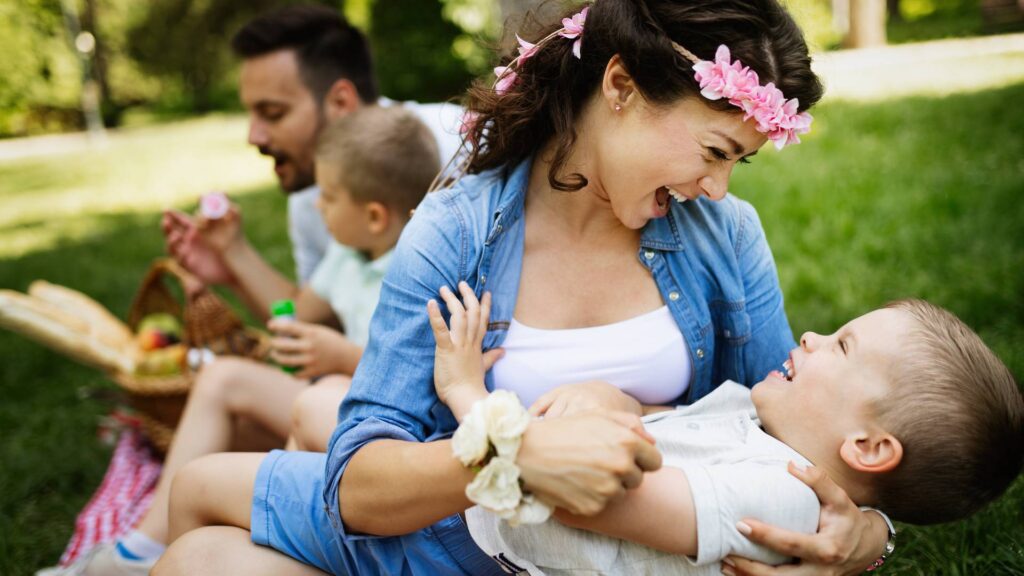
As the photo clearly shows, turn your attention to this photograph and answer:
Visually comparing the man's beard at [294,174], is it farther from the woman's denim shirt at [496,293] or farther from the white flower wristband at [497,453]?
the white flower wristband at [497,453]

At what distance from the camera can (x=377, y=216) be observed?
2.98 metres

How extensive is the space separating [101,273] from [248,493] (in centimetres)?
487

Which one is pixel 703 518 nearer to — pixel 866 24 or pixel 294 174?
pixel 294 174

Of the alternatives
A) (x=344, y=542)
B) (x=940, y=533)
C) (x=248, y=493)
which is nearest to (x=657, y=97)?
(x=344, y=542)

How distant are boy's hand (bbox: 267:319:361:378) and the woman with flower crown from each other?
2.00 ft

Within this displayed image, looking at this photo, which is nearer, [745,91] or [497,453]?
[497,453]

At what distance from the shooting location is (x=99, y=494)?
3221mm

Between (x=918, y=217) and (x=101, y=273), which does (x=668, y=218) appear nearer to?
(x=918, y=217)

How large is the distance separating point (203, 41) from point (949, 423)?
2462cm

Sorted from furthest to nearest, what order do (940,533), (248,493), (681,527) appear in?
1. (940,533)
2. (248,493)
3. (681,527)

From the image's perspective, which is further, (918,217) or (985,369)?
(918,217)

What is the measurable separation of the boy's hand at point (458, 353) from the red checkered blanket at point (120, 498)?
5.40 feet

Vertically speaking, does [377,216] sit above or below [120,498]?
above

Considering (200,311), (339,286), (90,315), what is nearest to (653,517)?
(339,286)
